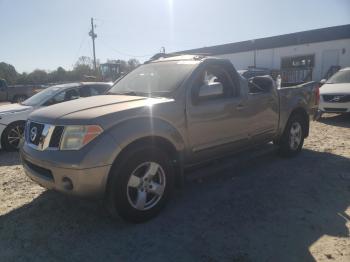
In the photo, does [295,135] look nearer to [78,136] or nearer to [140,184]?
[140,184]

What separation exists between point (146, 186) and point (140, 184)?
10cm

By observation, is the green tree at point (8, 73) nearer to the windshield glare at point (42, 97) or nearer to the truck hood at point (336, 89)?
the windshield glare at point (42, 97)

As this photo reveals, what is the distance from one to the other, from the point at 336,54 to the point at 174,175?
2333 cm

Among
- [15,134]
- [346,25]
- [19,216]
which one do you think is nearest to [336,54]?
[346,25]

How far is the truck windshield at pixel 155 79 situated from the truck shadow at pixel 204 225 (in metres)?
1.22

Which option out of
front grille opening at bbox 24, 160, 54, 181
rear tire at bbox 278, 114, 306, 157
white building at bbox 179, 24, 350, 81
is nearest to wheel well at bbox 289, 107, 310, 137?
rear tire at bbox 278, 114, 306, 157

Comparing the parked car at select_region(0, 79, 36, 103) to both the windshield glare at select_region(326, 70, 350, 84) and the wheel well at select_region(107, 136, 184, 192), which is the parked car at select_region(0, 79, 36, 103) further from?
the wheel well at select_region(107, 136, 184, 192)

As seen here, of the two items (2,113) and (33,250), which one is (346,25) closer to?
(2,113)

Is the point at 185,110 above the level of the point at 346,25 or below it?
below

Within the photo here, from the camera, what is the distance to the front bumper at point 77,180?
3.00 m

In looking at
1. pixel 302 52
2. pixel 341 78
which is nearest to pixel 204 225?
pixel 341 78

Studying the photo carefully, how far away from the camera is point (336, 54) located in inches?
905

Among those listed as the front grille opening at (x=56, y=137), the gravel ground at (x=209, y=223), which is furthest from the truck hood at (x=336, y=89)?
the front grille opening at (x=56, y=137)

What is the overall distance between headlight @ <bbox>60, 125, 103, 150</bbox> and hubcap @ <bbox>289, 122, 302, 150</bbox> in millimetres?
4023
